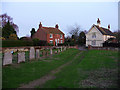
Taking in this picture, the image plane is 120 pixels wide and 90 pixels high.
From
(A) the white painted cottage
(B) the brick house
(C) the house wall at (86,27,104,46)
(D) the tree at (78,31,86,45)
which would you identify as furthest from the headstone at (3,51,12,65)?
(D) the tree at (78,31,86,45)

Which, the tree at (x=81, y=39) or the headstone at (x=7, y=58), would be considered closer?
the headstone at (x=7, y=58)

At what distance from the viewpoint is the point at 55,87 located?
6.45 metres

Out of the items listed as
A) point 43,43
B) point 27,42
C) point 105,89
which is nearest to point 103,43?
point 43,43

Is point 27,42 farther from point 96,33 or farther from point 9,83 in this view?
point 9,83

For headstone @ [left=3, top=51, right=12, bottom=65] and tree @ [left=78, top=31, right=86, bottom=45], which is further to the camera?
tree @ [left=78, top=31, right=86, bottom=45]

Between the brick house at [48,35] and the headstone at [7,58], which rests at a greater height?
the brick house at [48,35]

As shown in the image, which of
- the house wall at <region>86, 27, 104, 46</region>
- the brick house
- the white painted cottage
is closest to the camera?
the white painted cottage

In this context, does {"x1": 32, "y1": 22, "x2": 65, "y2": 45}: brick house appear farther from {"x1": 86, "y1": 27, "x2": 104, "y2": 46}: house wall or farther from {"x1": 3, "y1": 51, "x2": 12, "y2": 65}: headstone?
{"x1": 3, "y1": 51, "x2": 12, "y2": 65}: headstone

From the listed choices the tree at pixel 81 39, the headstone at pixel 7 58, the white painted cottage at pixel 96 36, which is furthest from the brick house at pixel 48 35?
the headstone at pixel 7 58

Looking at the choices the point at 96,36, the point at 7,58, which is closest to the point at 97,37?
the point at 96,36

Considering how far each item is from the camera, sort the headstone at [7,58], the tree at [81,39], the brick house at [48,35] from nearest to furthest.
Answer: the headstone at [7,58], the brick house at [48,35], the tree at [81,39]

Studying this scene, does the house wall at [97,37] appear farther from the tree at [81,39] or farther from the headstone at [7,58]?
the headstone at [7,58]

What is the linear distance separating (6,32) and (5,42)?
1888 centimetres

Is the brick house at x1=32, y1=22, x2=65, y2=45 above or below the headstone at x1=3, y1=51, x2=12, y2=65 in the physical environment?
above
